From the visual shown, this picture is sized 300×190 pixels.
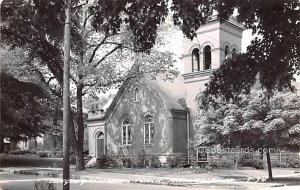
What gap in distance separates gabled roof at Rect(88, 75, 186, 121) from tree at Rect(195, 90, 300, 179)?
11201 millimetres

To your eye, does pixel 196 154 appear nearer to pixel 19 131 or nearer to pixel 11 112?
pixel 19 131

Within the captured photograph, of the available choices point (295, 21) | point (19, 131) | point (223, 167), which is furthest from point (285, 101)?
point (19, 131)

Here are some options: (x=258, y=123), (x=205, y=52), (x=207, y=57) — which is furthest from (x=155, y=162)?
(x=258, y=123)

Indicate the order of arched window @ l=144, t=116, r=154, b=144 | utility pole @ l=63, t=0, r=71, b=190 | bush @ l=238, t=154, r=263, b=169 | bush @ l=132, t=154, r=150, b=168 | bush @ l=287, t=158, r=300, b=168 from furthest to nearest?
bush @ l=287, t=158, r=300, b=168 → arched window @ l=144, t=116, r=154, b=144 → bush @ l=132, t=154, r=150, b=168 → bush @ l=238, t=154, r=263, b=169 → utility pole @ l=63, t=0, r=71, b=190

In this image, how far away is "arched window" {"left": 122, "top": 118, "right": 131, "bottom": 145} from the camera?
36.3 m

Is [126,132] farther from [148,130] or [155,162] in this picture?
[155,162]

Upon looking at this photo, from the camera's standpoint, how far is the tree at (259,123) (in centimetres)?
1988

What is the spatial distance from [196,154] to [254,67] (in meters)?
25.1

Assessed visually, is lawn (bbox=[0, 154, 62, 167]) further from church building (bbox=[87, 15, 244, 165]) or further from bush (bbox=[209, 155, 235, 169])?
bush (bbox=[209, 155, 235, 169])

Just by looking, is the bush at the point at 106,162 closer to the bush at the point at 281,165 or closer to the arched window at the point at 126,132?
the arched window at the point at 126,132

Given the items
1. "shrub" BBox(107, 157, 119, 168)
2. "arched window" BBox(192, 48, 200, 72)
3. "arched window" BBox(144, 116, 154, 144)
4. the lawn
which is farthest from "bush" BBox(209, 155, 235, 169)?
the lawn

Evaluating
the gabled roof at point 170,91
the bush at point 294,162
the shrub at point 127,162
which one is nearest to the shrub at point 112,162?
the shrub at point 127,162

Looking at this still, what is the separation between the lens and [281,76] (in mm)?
7719

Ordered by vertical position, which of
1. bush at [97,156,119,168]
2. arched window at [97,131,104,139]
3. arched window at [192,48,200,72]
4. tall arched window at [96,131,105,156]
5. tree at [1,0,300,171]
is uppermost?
arched window at [192,48,200,72]
